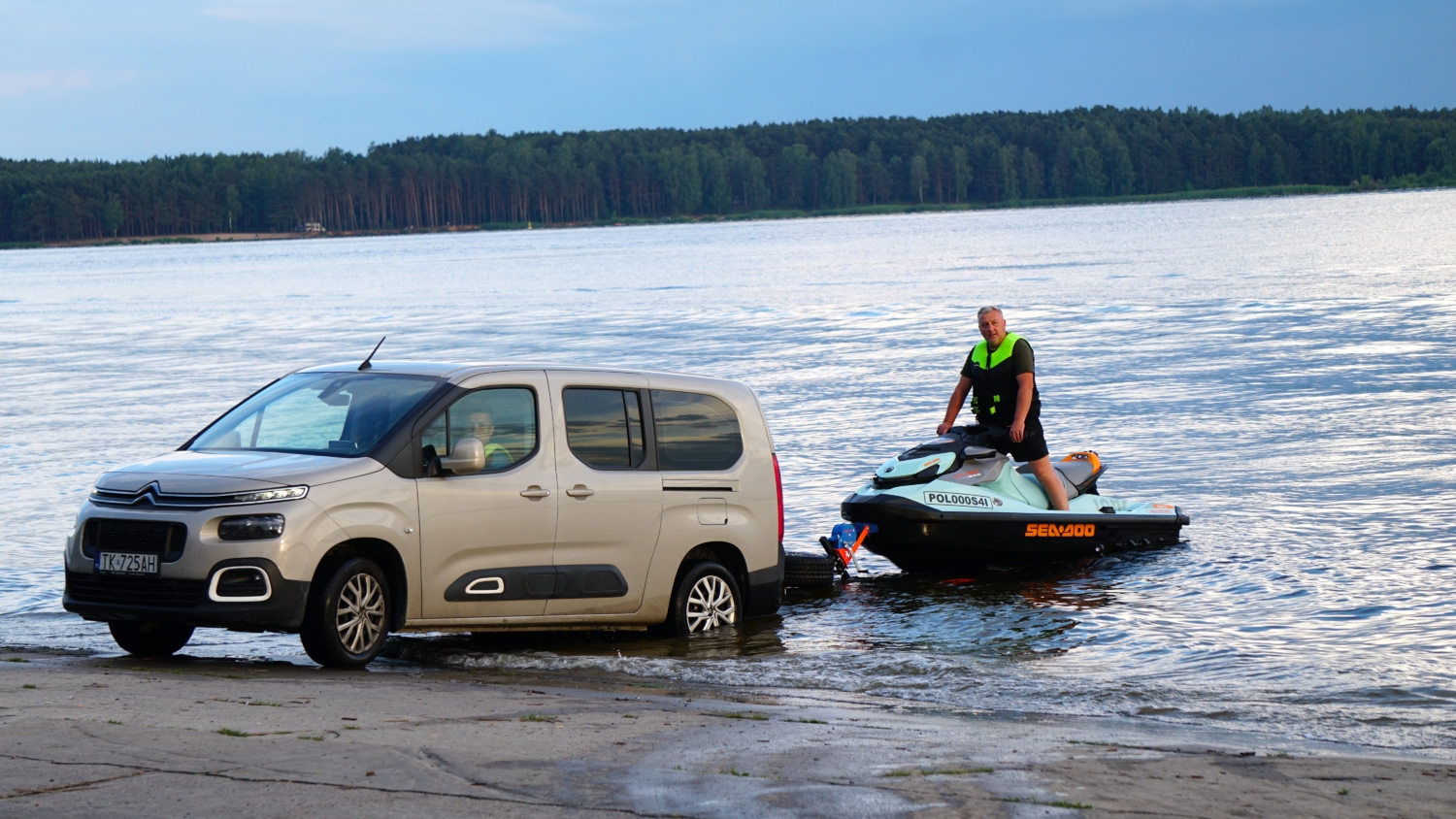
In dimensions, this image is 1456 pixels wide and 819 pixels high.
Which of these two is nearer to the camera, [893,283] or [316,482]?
[316,482]

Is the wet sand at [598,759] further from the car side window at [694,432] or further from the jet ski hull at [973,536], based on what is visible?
the jet ski hull at [973,536]

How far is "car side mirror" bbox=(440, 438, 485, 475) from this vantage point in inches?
344

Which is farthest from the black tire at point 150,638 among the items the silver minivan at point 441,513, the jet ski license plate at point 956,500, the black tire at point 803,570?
the jet ski license plate at point 956,500

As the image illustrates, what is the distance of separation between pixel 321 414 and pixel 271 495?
993 mm

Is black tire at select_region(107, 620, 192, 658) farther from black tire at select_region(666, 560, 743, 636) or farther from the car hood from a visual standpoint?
black tire at select_region(666, 560, 743, 636)

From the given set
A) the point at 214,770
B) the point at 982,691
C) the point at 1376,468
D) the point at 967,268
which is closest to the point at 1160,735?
the point at 982,691

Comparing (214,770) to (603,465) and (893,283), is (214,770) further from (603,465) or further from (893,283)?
(893,283)

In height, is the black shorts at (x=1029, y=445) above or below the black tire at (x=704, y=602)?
above

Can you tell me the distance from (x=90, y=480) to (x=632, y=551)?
36.0 feet

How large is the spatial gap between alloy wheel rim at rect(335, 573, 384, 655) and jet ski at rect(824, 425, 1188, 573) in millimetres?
4776

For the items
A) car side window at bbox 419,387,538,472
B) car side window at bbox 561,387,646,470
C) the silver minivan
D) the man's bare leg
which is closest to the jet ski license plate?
the man's bare leg

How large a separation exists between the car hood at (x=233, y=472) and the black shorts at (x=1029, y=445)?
6.17 m

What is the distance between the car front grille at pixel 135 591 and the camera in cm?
809

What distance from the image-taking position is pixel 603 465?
9.65 meters
